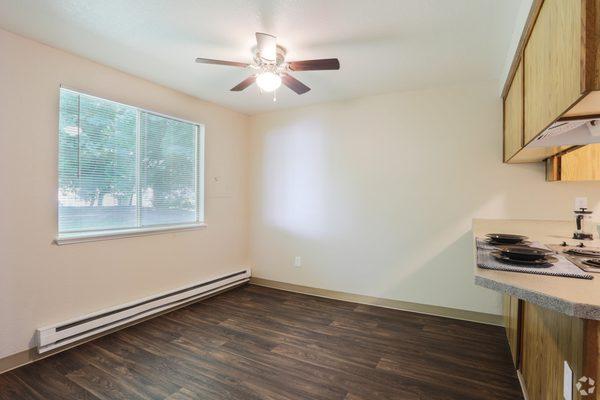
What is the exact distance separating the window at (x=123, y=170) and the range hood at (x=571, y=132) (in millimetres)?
3295

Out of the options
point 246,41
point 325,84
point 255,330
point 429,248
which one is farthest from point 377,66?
point 255,330

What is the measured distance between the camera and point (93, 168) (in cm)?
268

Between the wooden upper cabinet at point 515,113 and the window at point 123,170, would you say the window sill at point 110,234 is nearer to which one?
the window at point 123,170

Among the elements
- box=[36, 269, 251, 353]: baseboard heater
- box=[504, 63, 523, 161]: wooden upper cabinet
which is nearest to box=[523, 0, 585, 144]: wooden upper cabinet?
box=[504, 63, 523, 161]: wooden upper cabinet

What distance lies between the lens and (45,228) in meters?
2.36

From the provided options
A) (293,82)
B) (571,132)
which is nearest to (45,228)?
(293,82)

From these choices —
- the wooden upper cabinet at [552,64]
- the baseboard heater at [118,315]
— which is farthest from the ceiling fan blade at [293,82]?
the baseboard heater at [118,315]

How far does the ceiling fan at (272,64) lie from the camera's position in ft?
6.61

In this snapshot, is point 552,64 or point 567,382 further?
point 552,64

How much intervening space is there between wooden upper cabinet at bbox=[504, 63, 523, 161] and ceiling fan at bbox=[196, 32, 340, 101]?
1.24 meters

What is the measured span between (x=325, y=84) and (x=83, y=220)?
2.65 m

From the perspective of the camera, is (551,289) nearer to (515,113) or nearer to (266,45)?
(515,113)

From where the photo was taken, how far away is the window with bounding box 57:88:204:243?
8.33 ft

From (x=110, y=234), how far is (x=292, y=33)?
2.36m
